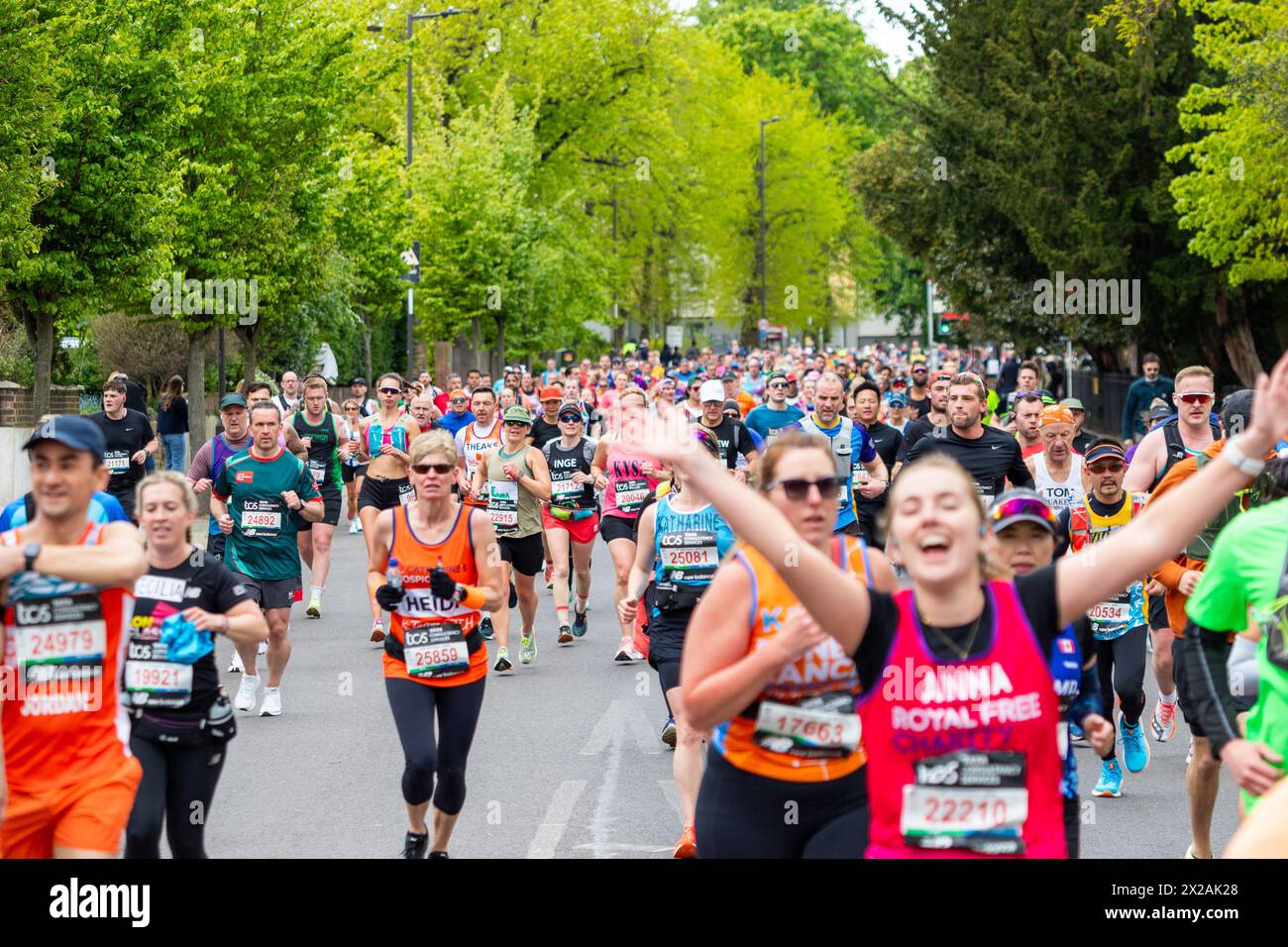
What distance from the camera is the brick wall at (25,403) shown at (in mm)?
26297

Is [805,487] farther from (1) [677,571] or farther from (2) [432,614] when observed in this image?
(1) [677,571]

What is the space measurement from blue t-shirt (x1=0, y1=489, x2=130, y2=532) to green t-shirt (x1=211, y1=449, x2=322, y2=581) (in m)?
3.92

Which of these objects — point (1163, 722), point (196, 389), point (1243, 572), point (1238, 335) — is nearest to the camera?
point (1243, 572)

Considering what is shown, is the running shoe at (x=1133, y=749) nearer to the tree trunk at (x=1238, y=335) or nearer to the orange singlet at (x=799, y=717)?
the orange singlet at (x=799, y=717)

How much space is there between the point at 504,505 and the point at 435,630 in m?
6.96

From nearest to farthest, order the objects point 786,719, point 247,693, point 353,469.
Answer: point 786,719, point 247,693, point 353,469

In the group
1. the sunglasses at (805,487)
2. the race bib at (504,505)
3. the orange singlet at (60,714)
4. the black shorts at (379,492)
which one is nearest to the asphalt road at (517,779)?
the race bib at (504,505)

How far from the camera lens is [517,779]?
31.6 ft

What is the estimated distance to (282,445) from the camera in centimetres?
1190

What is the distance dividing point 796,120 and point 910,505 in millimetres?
70938

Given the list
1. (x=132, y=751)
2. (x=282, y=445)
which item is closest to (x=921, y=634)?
(x=132, y=751)

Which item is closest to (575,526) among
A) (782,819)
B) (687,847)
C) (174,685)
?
(687,847)

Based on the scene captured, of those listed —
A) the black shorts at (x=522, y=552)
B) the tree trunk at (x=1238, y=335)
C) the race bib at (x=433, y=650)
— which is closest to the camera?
the race bib at (x=433, y=650)

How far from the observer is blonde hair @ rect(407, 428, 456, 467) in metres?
7.65
